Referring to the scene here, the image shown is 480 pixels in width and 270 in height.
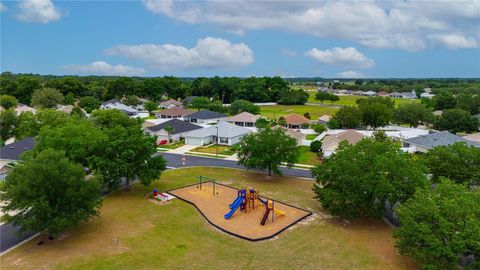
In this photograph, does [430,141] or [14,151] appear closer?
[14,151]

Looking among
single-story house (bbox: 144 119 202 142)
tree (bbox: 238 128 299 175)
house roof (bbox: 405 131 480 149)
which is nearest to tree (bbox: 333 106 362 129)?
house roof (bbox: 405 131 480 149)

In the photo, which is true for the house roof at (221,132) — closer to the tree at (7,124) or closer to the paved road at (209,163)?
the paved road at (209,163)

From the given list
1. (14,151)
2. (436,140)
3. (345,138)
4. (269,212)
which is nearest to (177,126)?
(14,151)

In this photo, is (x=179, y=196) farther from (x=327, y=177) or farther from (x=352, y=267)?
(x=352, y=267)

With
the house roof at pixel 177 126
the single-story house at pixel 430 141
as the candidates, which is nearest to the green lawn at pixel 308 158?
the single-story house at pixel 430 141

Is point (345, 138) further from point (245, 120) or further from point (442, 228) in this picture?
point (442, 228)

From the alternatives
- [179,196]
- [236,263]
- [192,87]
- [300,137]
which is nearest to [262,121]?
[300,137]
